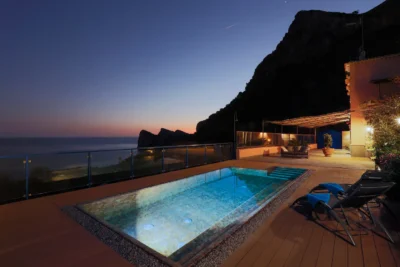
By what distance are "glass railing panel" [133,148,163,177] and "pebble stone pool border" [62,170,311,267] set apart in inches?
124

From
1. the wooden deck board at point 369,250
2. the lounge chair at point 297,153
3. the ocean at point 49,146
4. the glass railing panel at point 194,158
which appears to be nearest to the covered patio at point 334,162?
the lounge chair at point 297,153

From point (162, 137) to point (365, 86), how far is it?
165ft

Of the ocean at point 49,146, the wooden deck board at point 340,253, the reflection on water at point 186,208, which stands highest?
the wooden deck board at point 340,253

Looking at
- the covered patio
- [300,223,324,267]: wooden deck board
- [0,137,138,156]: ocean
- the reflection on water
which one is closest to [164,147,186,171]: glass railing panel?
the reflection on water

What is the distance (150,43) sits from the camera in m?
12.1

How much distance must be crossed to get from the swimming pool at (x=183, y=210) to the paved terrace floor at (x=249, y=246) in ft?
1.13

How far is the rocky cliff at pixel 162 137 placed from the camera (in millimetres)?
53859

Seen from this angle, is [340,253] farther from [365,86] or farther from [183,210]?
[365,86]

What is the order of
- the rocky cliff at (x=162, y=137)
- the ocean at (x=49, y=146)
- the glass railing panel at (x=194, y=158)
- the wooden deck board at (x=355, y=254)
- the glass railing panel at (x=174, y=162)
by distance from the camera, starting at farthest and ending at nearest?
1. the rocky cliff at (x=162, y=137)
2. the ocean at (x=49, y=146)
3. the glass railing panel at (x=194, y=158)
4. the glass railing panel at (x=174, y=162)
5. the wooden deck board at (x=355, y=254)

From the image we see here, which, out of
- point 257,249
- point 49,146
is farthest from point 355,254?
point 49,146

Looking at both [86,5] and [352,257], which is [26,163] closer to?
[352,257]

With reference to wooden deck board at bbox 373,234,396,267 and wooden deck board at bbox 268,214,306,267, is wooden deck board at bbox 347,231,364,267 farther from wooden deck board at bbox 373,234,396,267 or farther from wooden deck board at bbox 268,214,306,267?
wooden deck board at bbox 268,214,306,267

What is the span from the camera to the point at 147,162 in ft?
24.2

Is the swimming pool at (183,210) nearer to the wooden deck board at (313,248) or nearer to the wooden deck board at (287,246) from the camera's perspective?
the wooden deck board at (287,246)
